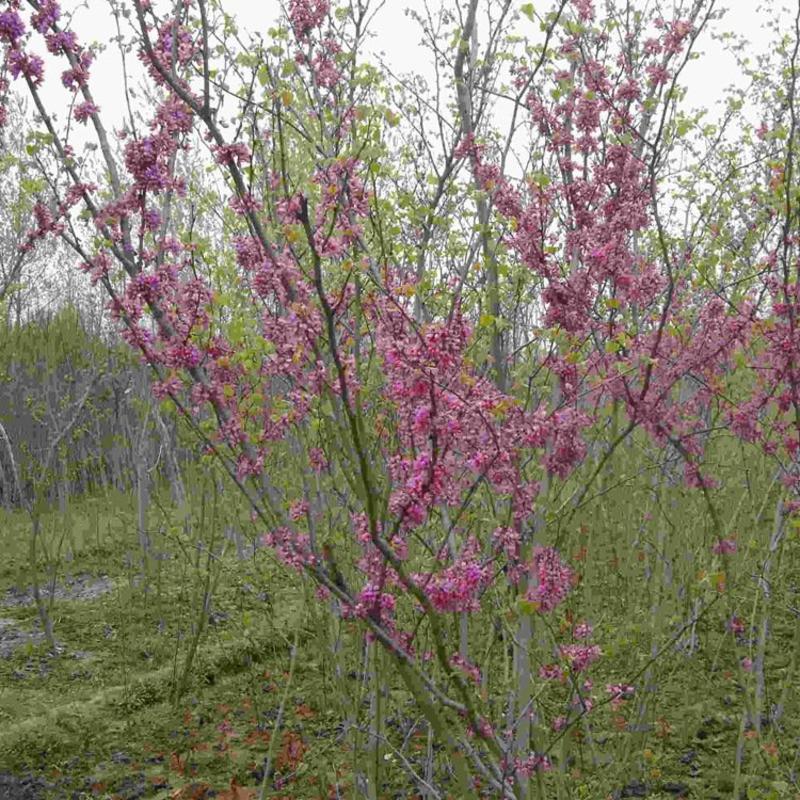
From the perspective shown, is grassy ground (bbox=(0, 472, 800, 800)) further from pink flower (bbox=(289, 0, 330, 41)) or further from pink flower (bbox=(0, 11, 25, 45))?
pink flower (bbox=(0, 11, 25, 45))

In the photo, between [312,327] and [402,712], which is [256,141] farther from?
[402,712]

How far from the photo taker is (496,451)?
8.50 ft

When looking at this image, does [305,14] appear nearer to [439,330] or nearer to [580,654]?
[439,330]

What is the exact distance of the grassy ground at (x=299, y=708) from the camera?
175 inches

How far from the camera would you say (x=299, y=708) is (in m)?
5.72

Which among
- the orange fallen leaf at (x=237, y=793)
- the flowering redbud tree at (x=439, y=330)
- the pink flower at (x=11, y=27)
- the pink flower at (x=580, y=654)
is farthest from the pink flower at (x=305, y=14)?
the orange fallen leaf at (x=237, y=793)

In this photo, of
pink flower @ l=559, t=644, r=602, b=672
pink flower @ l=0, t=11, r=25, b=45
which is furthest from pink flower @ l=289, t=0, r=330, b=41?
pink flower @ l=559, t=644, r=602, b=672

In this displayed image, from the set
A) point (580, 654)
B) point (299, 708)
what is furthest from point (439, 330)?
point (299, 708)

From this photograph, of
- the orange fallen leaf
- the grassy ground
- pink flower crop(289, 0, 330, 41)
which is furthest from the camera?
the orange fallen leaf

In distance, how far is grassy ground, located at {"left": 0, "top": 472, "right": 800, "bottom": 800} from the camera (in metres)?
4.44

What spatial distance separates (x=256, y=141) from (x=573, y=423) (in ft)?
4.81

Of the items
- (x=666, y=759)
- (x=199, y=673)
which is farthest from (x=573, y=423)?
(x=199, y=673)

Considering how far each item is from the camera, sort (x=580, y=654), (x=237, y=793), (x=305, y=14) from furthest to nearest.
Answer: (x=237, y=793), (x=305, y=14), (x=580, y=654)

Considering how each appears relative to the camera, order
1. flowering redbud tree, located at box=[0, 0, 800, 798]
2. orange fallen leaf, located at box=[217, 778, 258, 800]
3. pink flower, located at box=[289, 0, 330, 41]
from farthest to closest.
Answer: orange fallen leaf, located at box=[217, 778, 258, 800] < pink flower, located at box=[289, 0, 330, 41] < flowering redbud tree, located at box=[0, 0, 800, 798]
